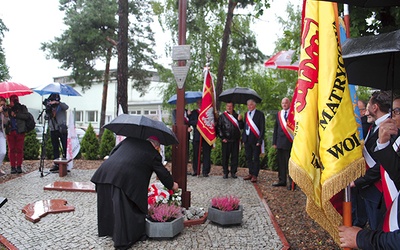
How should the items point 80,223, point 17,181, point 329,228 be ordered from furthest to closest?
point 17,181, point 80,223, point 329,228

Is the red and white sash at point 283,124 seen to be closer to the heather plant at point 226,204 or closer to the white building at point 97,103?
the heather plant at point 226,204

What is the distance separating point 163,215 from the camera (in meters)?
4.82

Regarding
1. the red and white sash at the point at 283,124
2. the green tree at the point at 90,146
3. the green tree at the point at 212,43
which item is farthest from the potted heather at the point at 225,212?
the green tree at the point at 212,43

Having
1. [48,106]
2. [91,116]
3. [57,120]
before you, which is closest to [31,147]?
[57,120]

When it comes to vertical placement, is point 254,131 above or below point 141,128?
below

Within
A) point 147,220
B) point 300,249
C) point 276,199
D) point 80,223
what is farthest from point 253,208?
point 80,223

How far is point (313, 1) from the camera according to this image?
3045 mm

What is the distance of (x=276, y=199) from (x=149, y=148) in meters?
3.52

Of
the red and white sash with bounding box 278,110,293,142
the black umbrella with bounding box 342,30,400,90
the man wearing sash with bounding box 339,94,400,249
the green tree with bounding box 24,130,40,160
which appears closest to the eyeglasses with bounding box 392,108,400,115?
the black umbrella with bounding box 342,30,400,90

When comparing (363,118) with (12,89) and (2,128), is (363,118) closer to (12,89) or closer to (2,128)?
(12,89)

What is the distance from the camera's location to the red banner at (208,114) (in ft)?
28.1

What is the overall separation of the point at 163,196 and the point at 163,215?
1.92 feet

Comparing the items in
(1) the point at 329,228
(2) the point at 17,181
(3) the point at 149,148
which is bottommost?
(2) the point at 17,181

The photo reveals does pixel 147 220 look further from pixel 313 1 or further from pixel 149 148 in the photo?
pixel 313 1
